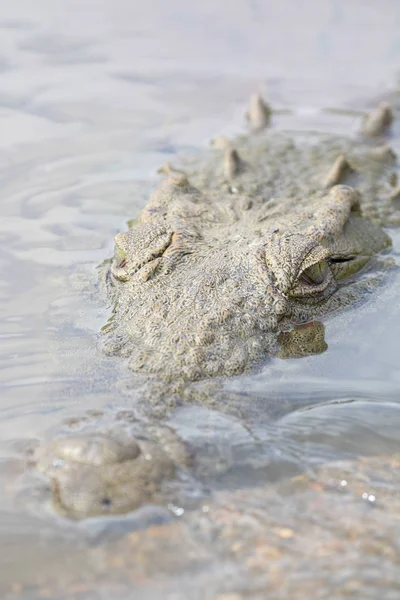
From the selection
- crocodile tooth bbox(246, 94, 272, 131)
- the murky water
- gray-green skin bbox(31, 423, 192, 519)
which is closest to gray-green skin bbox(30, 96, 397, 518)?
gray-green skin bbox(31, 423, 192, 519)

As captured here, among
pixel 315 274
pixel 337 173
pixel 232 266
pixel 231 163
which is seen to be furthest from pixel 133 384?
pixel 337 173

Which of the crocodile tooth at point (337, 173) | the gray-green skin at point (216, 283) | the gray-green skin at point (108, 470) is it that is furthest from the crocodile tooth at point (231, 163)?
the gray-green skin at point (108, 470)

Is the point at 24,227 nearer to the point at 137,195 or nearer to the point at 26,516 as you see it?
the point at 137,195

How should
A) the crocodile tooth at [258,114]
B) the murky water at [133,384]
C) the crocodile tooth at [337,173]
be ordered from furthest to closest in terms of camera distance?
the crocodile tooth at [258,114], the crocodile tooth at [337,173], the murky water at [133,384]

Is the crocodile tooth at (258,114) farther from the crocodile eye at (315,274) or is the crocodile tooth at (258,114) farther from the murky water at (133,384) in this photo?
the crocodile eye at (315,274)

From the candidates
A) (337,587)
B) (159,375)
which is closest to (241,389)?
(159,375)

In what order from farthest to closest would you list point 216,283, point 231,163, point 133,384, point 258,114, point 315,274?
1. point 258,114
2. point 231,163
3. point 315,274
4. point 216,283
5. point 133,384

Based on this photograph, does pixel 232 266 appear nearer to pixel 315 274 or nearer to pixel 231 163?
pixel 315 274

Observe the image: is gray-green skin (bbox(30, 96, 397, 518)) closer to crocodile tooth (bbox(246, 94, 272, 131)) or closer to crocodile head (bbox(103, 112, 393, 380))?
crocodile head (bbox(103, 112, 393, 380))
